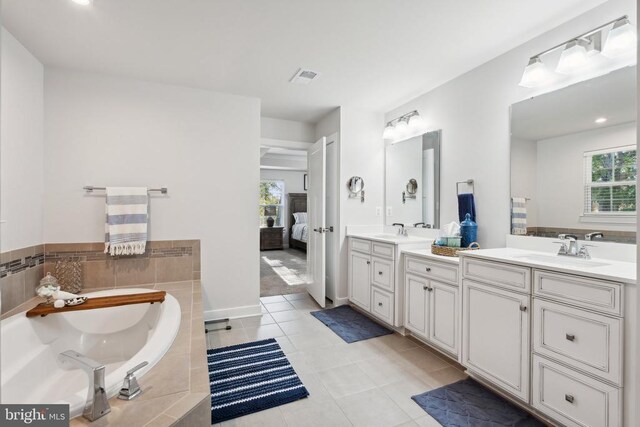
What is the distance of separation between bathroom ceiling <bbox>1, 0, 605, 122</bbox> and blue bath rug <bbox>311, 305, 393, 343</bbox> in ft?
7.82

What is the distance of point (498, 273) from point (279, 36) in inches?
84.3

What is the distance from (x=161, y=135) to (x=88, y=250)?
1.22 metres

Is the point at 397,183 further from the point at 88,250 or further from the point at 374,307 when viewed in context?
the point at 88,250

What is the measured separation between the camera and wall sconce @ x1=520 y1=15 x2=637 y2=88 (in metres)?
1.65

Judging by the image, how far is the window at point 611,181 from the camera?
171cm

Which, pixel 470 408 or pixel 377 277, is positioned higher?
pixel 377 277

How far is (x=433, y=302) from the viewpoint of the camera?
Result: 7.93 ft

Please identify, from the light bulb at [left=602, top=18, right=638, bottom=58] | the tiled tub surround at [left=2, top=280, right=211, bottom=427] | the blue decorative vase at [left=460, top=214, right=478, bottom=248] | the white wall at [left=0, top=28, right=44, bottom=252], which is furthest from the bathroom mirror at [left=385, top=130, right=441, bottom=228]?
the white wall at [left=0, top=28, right=44, bottom=252]

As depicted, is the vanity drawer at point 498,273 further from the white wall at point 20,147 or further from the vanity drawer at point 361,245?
the white wall at point 20,147

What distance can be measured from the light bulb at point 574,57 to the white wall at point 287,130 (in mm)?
2936

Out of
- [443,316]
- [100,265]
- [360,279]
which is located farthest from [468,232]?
[100,265]

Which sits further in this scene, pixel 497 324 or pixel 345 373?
pixel 345 373

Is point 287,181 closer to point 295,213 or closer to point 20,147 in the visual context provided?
point 295,213

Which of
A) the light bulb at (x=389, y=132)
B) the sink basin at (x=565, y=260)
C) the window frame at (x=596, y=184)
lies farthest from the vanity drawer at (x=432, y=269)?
the light bulb at (x=389, y=132)
